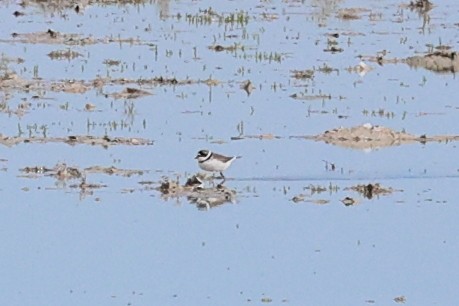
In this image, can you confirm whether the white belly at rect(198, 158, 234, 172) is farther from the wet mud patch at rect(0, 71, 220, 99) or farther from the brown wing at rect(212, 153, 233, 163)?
the wet mud patch at rect(0, 71, 220, 99)

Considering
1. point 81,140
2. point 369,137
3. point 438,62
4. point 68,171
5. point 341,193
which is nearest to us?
point 341,193

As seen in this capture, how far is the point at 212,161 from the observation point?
657 inches

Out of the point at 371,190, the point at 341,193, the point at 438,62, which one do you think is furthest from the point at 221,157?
the point at 438,62

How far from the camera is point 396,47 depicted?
27.8 metres

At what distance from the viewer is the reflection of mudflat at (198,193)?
16156 mm

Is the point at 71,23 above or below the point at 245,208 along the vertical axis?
above

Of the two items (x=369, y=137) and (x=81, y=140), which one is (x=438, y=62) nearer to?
(x=369, y=137)

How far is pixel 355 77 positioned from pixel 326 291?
40.0 feet

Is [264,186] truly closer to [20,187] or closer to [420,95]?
[20,187]

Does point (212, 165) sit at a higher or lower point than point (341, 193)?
higher

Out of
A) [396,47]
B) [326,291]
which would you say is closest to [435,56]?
[396,47]

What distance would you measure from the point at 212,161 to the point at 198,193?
1.32 feet

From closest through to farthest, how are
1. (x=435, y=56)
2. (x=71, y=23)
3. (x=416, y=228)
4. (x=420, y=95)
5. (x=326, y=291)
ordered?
(x=326, y=291)
(x=416, y=228)
(x=420, y=95)
(x=435, y=56)
(x=71, y=23)

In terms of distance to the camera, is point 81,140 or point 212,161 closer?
point 212,161
